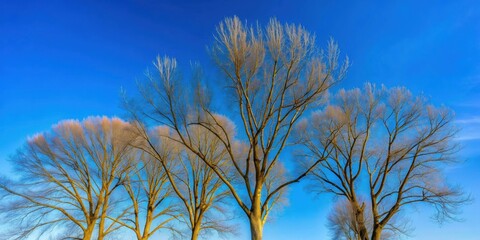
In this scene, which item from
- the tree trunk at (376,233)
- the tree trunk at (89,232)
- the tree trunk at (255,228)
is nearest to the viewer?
the tree trunk at (255,228)

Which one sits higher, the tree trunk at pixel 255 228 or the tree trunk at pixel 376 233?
the tree trunk at pixel 376 233

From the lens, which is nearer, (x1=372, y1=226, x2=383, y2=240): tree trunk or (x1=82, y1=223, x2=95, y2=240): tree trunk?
(x1=372, y1=226, x2=383, y2=240): tree trunk

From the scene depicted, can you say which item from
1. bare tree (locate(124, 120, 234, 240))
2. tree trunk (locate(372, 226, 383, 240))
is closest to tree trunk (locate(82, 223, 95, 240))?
bare tree (locate(124, 120, 234, 240))

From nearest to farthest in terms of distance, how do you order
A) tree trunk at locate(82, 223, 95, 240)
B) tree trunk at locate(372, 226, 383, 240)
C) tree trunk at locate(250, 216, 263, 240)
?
tree trunk at locate(250, 216, 263, 240) < tree trunk at locate(372, 226, 383, 240) < tree trunk at locate(82, 223, 95, 240)

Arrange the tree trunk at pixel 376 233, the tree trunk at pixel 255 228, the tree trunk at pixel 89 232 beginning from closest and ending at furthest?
the tree trunk at pixel 255 228 → the tree trunk at pixel 376 233 → the tree trunk at pixel 89 232

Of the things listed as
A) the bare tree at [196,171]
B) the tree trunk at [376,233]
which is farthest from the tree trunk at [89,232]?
the tree trunk at [376,233]

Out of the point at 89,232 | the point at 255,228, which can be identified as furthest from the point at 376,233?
the point at 89,232

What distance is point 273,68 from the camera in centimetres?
1350

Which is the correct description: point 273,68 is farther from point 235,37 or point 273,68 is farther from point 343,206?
point 343,206

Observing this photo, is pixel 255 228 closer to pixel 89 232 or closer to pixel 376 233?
pixel 376 233

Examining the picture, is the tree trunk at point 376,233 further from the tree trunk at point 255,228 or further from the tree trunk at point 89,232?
the tree trunk at point 89,232

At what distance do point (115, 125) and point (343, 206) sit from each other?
74.7 ft

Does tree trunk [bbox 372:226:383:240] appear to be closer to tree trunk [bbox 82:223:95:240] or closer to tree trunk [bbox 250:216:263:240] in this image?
tree trunk [bbox 250:216:263:240]

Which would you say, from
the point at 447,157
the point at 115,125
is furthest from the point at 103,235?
the point at 447,157
